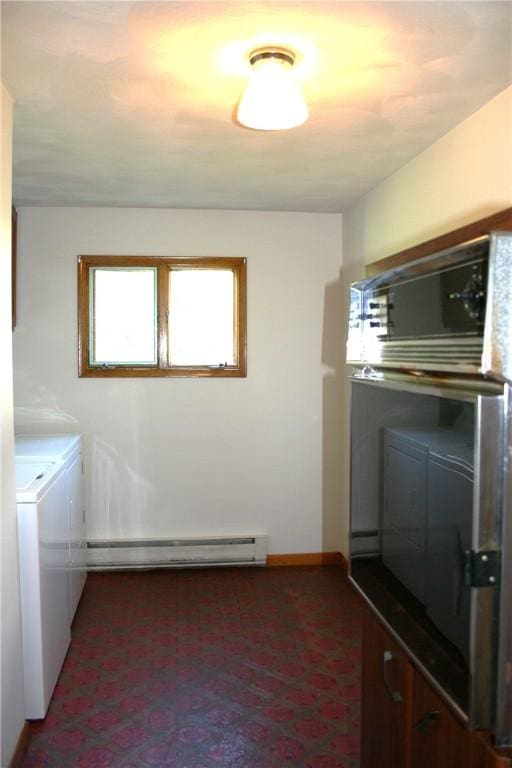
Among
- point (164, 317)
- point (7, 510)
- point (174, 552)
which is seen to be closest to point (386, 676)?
point (7, 510)

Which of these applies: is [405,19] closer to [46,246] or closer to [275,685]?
[275,685]

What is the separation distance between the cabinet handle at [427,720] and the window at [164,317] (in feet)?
9.41

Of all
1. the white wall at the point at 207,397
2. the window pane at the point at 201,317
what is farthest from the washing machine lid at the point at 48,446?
the window pane at the point at 201,317

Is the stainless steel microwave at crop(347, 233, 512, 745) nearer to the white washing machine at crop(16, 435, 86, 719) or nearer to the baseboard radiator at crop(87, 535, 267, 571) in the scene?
the white washing machine at crop(16, 435, 86, 719)

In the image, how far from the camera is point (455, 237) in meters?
2.43

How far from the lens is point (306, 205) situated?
3898 millimetres

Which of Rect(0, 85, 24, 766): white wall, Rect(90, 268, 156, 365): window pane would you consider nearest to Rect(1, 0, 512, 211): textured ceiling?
Rect(0, 85, 24, 766): white wall

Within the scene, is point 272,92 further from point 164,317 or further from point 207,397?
point 207,397

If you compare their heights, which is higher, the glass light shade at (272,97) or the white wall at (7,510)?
the glass light shade at (272,97)

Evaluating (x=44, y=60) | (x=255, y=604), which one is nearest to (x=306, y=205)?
(x=44, y=60)

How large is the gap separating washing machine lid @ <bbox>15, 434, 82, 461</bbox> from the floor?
37.3 inches

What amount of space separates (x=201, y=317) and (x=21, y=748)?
266 centimetres

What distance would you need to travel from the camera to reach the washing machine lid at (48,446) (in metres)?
3.17

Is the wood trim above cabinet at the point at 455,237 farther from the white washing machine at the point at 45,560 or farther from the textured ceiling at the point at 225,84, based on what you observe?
the white washing machine at the point at 45,560
